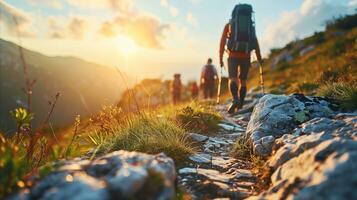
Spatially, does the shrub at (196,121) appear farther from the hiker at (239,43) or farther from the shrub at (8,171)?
the shrub at (8,171)

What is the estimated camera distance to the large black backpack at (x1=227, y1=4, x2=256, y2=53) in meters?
Answer: 9.43

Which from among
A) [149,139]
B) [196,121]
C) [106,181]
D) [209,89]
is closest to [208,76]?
[209,89]

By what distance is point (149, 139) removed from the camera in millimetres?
4871

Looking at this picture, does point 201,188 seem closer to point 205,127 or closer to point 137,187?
point 137,187

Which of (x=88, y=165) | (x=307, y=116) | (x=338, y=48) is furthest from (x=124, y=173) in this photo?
(x=338, y=48)

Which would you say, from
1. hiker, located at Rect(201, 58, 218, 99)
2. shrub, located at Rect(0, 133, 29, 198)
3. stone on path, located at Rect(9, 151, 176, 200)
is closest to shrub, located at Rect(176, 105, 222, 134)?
stone on path, located at Rect(9, 151, 176, 200)

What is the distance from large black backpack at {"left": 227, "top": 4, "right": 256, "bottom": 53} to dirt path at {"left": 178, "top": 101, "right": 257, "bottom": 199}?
4365 millimetres

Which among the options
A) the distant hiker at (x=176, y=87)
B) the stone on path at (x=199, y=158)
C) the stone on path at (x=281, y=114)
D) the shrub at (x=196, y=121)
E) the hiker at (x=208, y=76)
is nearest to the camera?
the stone on path at (x=199, y=158)

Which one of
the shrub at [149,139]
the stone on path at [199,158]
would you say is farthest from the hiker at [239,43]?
the stone on path at [199,158]

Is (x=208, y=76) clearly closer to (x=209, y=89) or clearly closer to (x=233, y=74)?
(x=209, y=89)

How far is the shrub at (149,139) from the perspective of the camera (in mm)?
4723

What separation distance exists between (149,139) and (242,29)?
5591 mm

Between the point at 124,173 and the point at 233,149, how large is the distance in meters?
3.14

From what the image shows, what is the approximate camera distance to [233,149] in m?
5.19
